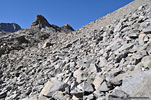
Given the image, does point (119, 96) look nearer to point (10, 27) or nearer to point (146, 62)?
point (146, 62)

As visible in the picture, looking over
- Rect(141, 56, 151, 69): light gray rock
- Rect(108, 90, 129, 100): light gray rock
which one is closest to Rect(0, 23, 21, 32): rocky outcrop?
Rect(141, 56, 151, 69): light gray rock

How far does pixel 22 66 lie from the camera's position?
29.9ft

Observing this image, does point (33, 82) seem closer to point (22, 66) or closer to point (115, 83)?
point (22, 66)

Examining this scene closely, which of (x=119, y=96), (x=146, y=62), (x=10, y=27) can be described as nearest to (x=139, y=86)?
Answer: (x=119, y=96)

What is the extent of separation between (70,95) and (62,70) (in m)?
2.48

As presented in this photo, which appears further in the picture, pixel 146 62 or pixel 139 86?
pixel 146 62

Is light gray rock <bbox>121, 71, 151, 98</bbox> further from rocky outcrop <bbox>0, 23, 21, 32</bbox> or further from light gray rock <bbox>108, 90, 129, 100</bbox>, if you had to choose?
rocky outcrop <bbox>0, 23, 21, 32</bbox>

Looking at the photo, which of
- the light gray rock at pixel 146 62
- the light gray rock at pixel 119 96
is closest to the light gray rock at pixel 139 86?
the light gray rock at pixel 119 96

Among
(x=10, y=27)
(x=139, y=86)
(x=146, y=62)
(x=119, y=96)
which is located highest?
(x=10, y=27)

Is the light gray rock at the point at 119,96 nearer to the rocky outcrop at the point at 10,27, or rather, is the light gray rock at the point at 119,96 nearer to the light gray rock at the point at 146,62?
the light gray rock at the point at 146,62

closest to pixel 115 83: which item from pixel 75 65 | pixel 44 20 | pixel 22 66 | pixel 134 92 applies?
pixel 134 92

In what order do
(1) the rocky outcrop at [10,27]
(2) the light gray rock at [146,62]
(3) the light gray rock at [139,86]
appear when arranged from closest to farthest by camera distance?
(3) the light gray rock at [139,86] < (2) the light gray rock at [146,62] < (1) the rocky outcrop at [10,27]

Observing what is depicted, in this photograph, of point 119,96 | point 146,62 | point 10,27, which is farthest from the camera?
point 10,27

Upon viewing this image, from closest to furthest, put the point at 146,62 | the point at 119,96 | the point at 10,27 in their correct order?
the point at 119,96
the point at 146,62
the point at 10,27
